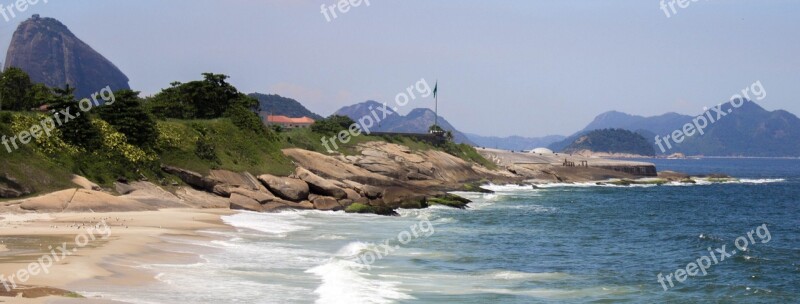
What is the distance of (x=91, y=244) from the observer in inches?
1104

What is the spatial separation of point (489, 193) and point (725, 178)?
234ft

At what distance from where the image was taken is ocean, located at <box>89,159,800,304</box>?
24.3 metres

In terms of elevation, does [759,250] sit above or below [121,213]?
below

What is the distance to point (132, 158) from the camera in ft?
160

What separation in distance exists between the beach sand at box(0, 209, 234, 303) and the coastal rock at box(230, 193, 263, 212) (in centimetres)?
628

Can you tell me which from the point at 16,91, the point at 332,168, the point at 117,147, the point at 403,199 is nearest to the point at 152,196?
the point at 117,147

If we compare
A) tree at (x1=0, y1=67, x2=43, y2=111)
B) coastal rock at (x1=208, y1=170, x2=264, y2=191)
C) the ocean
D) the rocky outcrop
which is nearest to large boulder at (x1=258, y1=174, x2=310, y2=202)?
coastal rock at (x1=208, y1=170, x2=264, y2=191)

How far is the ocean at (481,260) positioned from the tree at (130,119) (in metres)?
9.72

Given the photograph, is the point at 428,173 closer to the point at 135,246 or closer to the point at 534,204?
the point at 534,204

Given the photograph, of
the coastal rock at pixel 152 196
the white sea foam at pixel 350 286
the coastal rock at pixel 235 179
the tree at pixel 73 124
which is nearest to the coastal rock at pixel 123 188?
the coastal rock at pixel 152 196

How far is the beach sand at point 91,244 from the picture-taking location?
69.5 ft

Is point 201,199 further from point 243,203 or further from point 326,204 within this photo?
point 326,204

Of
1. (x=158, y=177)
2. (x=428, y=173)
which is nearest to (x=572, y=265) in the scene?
(x=158, y=177)

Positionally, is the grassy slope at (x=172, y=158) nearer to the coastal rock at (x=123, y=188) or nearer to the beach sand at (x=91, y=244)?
the coastal rock at (x=123, y=188)
